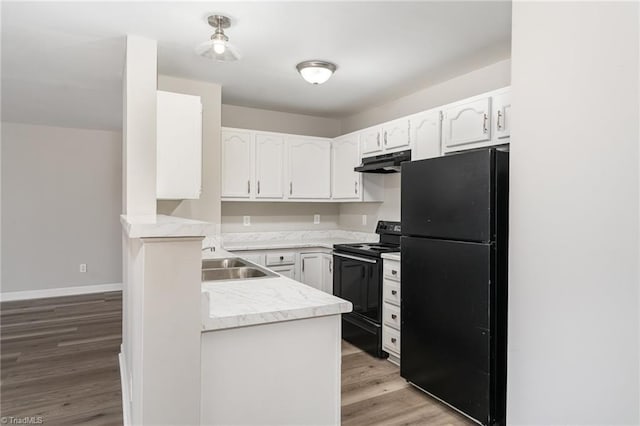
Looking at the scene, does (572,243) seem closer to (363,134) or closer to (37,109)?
(363,134)

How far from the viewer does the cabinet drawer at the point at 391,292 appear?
3043 mm

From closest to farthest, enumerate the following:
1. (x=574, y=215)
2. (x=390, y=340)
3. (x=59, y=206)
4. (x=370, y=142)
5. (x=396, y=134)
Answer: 1. (x=574, y=215)
2. (x=390, y=340)
3. (x=396, y=134)
4. (x=370, y=142)
5. (x=59, y=206)

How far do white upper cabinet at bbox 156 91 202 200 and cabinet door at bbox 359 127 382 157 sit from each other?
1710 mm

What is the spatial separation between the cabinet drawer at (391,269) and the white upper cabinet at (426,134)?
0.93m

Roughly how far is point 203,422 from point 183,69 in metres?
2.84

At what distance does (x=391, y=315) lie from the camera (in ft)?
10.2

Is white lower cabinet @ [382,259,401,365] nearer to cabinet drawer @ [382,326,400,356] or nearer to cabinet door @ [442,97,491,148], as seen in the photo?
cabinet drawer @ [382,326,400,356]

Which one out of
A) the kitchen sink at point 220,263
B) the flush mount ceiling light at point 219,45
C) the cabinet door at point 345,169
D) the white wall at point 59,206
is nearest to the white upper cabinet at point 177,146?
the kitchen sink at point 220,263

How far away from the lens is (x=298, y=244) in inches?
164

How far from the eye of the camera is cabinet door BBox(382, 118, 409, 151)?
11.3ft

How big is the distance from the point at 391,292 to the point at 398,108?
80.9 inches

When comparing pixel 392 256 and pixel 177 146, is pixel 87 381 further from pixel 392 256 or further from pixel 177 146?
pixel 392 256

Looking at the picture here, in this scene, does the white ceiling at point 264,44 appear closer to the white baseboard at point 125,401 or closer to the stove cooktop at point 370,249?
the stove cooktop at point 370,249

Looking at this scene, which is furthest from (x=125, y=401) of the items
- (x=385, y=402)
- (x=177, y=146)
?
(x=177, y=146)
